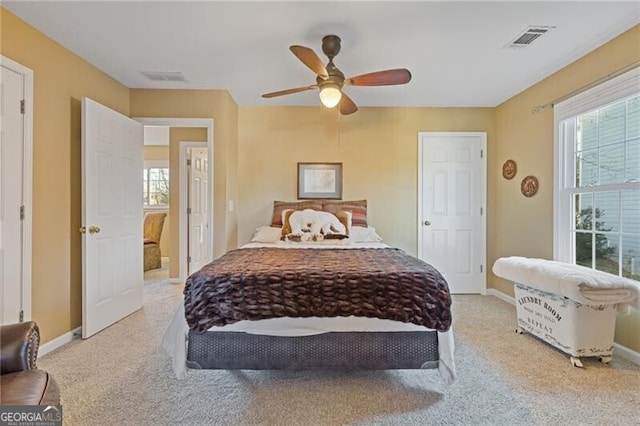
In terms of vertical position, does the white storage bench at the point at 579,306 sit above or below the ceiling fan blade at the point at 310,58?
below

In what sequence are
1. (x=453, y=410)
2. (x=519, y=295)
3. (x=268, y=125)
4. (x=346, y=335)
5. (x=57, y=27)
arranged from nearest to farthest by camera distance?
(x=453, y=410) → (x=346, y=335) → (x=57, y=27) → (x=519, y=295) → (x=268, y=125)

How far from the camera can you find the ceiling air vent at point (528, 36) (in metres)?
2.56

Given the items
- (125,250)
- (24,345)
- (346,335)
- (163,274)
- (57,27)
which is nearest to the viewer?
(24,345)

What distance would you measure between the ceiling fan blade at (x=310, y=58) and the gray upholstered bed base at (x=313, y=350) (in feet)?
5.88

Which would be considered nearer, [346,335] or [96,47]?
[346,335]

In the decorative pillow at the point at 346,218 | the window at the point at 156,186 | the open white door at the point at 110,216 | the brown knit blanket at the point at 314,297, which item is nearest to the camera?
the brown knit blanket at the point at 314,297

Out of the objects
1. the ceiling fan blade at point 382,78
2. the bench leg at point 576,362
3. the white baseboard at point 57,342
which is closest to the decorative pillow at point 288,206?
the ceiling fan blade at point 382,78

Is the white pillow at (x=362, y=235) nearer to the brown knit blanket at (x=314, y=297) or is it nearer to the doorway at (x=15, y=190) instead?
the brown knit blanket at (x=314, y=297)

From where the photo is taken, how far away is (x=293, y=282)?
2.01 metres

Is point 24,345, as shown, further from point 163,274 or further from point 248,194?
point 163,274

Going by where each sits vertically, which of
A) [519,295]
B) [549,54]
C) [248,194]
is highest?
[549,54]

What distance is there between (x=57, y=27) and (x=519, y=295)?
4274 mm

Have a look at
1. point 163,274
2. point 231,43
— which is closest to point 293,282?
point 231,43

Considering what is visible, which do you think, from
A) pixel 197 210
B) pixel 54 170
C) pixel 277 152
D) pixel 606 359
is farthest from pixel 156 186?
pixel 606 359
